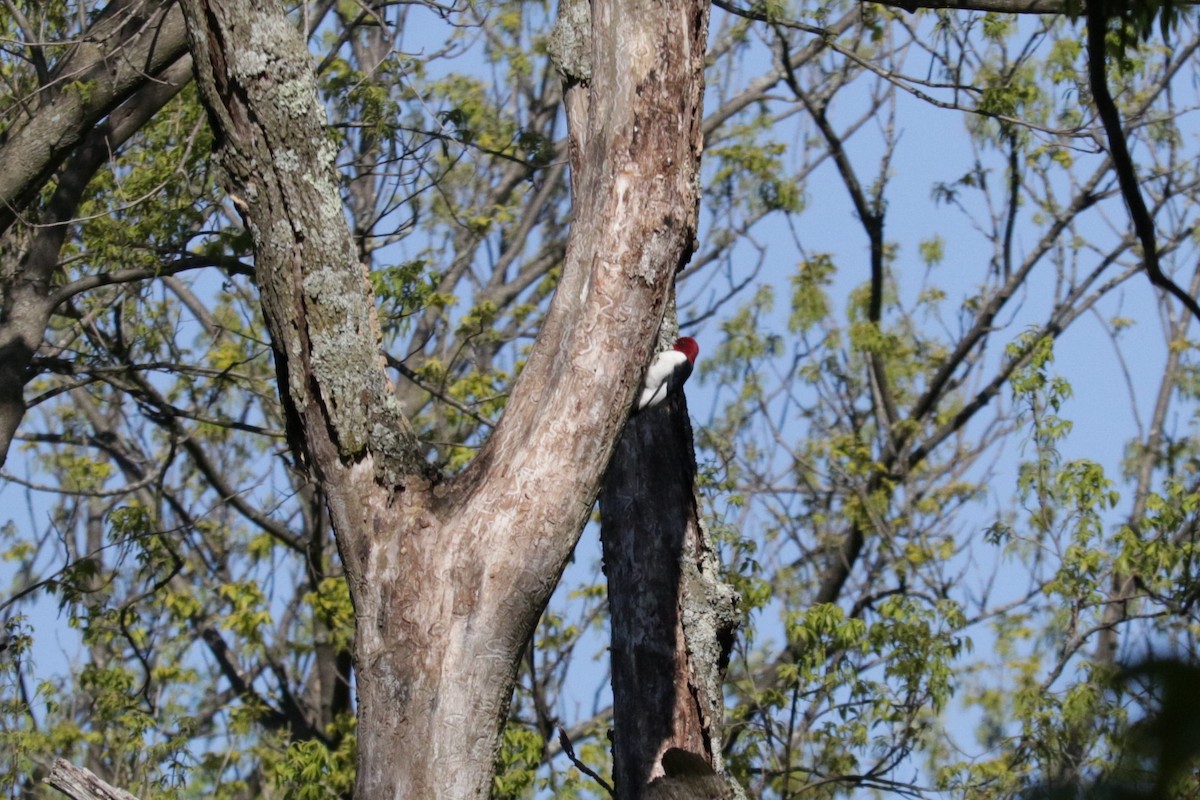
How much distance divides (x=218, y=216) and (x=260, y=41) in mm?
3915

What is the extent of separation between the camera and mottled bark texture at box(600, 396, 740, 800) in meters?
4.20

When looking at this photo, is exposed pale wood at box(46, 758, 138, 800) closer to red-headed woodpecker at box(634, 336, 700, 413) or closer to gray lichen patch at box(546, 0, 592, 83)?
red-headed woodpecker at box(634, 336, 700, 413)

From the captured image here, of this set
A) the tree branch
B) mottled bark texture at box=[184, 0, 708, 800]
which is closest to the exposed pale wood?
mottled bark texture at box=[184, 0, 708, 800]

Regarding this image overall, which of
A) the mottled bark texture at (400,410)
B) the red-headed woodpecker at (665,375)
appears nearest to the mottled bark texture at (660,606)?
the red-headed woodpecker at (665,375)

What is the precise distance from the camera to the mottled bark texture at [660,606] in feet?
13.8

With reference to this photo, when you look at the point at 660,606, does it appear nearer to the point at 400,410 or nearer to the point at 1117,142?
the point at 400,410

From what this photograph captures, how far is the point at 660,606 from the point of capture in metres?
4.30

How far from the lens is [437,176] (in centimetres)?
691

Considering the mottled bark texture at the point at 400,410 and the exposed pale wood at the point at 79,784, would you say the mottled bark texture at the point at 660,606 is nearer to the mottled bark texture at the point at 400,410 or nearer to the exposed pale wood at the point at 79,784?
the mottled bark texture at the point at 400,410

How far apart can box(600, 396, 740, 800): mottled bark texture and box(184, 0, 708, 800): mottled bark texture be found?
3.72ft

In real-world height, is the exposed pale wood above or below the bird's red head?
below

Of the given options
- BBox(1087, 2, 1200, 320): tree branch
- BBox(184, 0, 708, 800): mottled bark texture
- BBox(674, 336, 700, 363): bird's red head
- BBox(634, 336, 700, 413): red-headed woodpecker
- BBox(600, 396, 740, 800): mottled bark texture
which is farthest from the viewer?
BBox(674, 336, 700, 363): bird's red head

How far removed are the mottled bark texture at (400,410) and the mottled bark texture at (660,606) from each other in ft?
3.72

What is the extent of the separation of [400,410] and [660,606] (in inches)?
57.1
